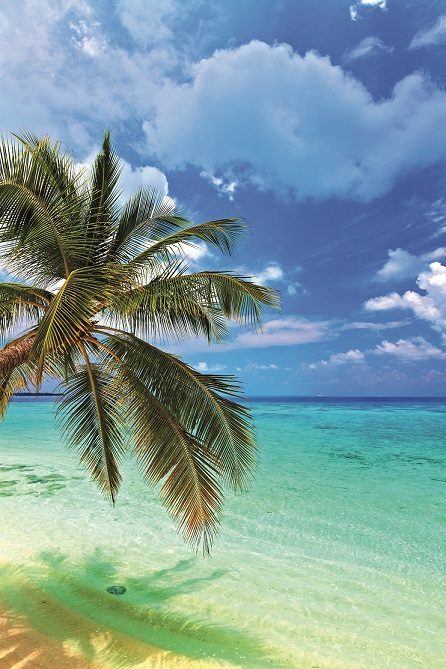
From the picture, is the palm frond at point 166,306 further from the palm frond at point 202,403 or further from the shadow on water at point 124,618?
the shadow on water at point 124,618

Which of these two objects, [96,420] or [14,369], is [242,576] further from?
[14,369]

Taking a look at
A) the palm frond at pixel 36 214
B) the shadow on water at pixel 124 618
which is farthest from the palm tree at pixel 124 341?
the shadow on water at pixel 124 618

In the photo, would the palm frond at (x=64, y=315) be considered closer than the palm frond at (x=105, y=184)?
Yes

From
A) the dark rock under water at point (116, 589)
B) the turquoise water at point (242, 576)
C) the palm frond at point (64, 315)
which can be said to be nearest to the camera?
the palm frond at point (64, 315)

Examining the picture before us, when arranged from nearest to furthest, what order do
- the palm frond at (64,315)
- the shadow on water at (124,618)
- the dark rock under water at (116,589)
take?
the palm frond at (64,315), the shadow on water at (124,618), the dark rock under water at (116,589)

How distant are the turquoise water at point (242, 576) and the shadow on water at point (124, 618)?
21 mm

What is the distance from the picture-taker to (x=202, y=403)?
4.59m

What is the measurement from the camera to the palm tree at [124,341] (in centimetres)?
433

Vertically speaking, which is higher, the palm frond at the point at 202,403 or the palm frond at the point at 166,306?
the palm frond at the point at 166,306

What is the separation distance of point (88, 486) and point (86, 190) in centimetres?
968

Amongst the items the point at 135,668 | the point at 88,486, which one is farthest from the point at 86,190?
the point at 88,486

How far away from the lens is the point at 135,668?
161 inches

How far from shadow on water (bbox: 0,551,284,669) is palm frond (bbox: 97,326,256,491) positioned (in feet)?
6.33

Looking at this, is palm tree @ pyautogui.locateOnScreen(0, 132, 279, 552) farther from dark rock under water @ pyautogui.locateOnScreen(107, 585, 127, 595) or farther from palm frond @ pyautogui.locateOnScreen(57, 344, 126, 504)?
dark rock under water @ pyautogui.locateOnScreen(107, 585, 127, 595)
